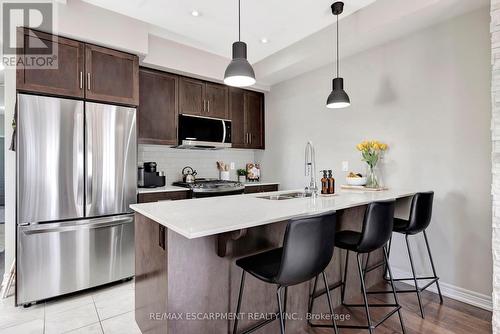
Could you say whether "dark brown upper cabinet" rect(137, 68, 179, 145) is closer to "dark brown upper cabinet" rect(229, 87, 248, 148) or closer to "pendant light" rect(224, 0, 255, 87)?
"dark brown upper cabinet" rect(229, 87, 248, 148)

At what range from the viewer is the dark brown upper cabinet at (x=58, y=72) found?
226 cm

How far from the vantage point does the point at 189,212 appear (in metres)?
1.50

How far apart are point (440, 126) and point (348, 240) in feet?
4.98

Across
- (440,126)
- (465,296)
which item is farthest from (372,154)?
(465,296)

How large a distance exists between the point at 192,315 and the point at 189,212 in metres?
0.57

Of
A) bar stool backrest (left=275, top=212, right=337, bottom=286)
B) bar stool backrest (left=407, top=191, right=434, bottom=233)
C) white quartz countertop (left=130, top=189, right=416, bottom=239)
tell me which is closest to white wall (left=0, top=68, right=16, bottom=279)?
white quartz countertop (left=130, top=189, right=416, bottom=239)

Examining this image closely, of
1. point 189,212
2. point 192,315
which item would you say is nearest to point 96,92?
point 189,212

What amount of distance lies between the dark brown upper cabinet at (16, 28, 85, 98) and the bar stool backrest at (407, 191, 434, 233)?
3.12 metres

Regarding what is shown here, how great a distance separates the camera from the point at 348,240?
6.25 feet

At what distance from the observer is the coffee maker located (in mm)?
3299

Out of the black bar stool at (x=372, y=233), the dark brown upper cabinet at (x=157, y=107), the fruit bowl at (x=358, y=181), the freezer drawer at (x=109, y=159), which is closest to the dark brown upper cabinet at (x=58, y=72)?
the freezer drawer at (x=109, y=159)

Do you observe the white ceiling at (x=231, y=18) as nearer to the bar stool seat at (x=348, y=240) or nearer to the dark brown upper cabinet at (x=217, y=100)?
the dark brown upper cabinet at (x=217, y=100)

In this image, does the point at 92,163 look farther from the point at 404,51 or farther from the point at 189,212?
the point at 404,51

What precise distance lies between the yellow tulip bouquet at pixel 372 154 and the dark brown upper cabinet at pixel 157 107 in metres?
2.35
